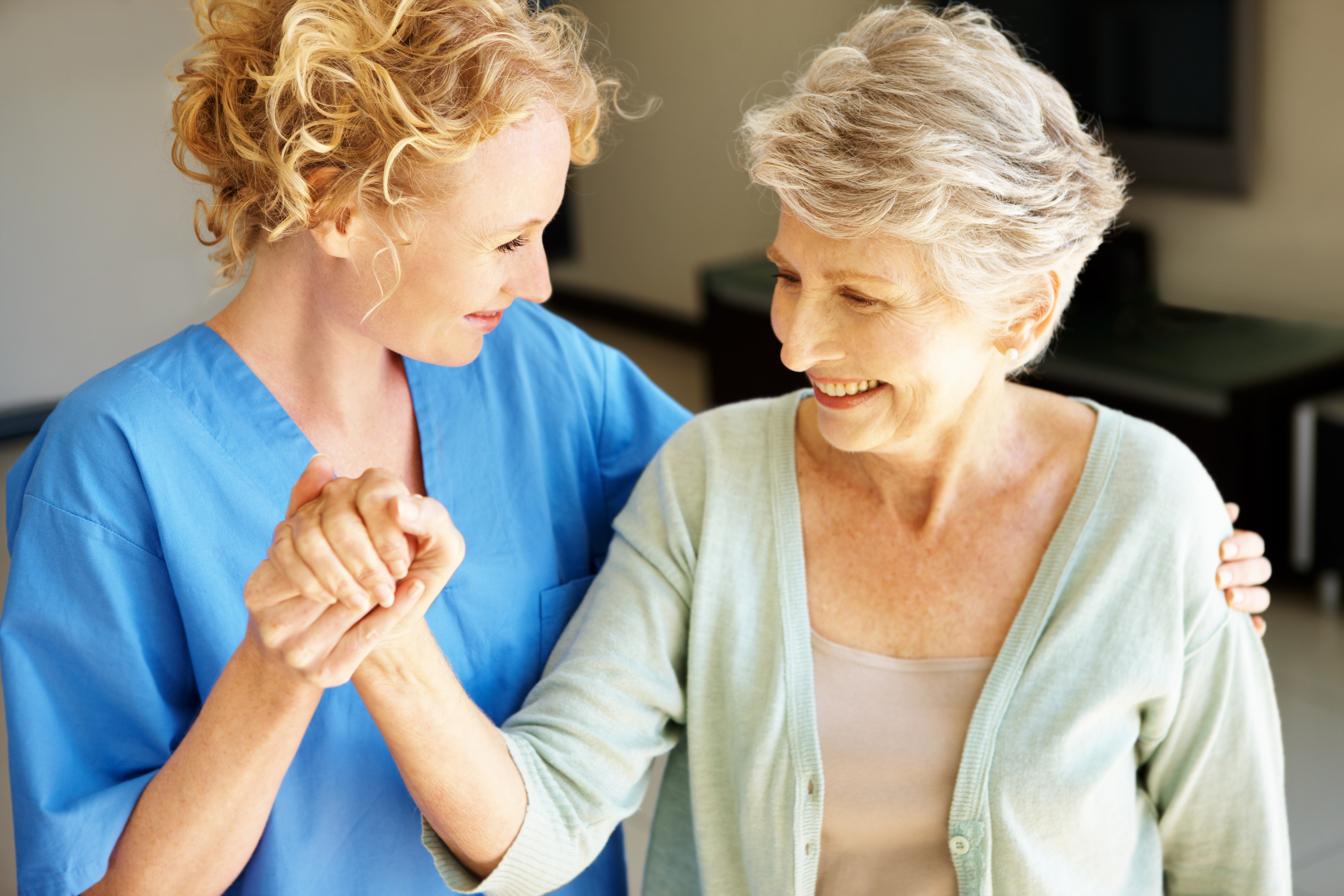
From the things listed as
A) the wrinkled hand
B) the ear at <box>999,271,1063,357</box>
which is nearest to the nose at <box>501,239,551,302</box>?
the ear at <box>999,271,1063,357</box>

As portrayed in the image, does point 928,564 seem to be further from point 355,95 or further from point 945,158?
point 355,95

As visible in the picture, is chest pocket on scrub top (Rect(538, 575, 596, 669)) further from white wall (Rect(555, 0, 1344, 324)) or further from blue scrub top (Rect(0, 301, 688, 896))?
white wall (Rect(555, 0, 1344, 324))

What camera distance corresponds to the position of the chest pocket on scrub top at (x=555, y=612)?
4.47 feet

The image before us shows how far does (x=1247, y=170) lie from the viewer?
13.4 feet

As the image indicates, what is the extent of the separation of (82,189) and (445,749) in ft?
6.84

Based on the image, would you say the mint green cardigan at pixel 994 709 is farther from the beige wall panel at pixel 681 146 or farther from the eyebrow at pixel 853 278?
the beige wall panel at pixel 681 146

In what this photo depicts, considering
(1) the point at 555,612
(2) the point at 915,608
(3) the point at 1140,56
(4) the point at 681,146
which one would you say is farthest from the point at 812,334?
(4) the point at 681,146

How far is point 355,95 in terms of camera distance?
112cm

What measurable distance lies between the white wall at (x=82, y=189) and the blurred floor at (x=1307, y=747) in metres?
0.28

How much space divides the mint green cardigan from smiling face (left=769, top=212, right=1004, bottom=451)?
0.14 meters

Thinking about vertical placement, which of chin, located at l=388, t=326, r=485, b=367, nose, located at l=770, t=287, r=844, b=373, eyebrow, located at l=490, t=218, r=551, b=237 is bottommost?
nose, located at l=770, t=287, r=844, b=373

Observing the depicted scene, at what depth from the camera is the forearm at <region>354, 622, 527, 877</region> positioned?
3.50 ft

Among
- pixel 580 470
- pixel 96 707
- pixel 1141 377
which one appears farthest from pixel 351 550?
pixel 1141 377

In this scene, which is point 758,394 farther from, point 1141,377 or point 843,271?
point 843,271
